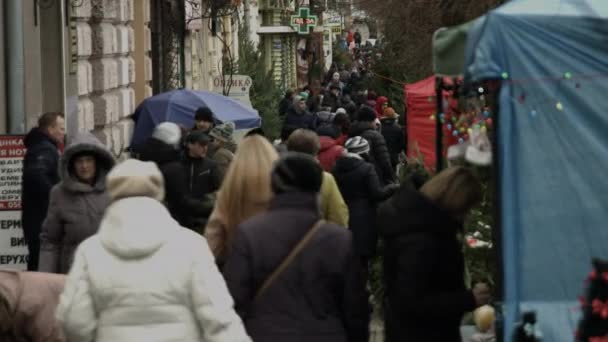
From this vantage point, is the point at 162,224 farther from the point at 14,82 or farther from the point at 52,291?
the point at 14,82

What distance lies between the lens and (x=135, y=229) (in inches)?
251

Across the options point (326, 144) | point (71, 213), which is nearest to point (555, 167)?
point (71, 213)

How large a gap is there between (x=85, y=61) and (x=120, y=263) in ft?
43.9

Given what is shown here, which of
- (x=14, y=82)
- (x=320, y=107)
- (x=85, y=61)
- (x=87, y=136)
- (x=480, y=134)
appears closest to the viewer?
(x=480, y=134)

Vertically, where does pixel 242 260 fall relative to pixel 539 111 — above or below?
below

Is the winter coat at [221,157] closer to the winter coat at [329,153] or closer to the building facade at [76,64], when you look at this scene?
the winter coat at [329,153]

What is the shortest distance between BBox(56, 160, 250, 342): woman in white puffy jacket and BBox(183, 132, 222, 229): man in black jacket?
4945 millimetres

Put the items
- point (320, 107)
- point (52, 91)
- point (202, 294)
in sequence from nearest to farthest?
point (202, 294) < point (52, 91) < point (320, 107)

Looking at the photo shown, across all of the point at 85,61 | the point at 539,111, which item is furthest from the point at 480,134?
the point at 85,61

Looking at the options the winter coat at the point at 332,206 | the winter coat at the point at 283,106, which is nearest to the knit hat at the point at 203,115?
the winter coat at the point at 332,206

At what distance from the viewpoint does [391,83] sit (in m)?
41.4

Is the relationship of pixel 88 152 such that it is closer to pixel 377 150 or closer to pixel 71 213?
pixel 71 213

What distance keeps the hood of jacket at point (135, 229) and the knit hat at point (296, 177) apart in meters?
0.61

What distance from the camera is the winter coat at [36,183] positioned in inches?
457
